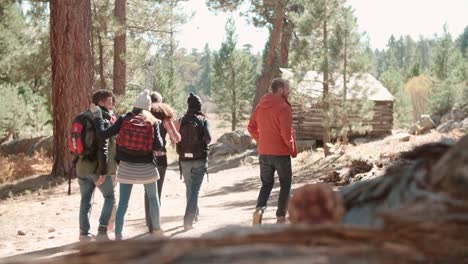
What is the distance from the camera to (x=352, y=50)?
17.9 meters

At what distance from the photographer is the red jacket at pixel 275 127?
648 centimetres

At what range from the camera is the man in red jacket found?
6480 millimetres

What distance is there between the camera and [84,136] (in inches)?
246

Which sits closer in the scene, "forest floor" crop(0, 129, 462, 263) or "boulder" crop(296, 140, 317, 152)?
"forest floor" crop(0, 129, 462, 263)

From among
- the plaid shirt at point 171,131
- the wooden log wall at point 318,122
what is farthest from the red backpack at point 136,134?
the wooden log wall at point 318,122

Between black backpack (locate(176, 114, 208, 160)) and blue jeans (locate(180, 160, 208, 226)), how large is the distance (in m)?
0.10

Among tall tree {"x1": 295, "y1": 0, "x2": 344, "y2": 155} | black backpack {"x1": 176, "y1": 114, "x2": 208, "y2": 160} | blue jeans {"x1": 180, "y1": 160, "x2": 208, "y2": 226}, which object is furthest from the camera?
tall tree {"x1": 295, "y1": 0, "x2": 344, "y2": 155}

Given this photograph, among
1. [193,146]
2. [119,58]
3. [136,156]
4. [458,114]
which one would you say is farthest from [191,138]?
[458,114]

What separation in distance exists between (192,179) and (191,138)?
1.92ft

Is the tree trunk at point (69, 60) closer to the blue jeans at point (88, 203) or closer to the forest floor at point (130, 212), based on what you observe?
the forest floor at point (130, 212)

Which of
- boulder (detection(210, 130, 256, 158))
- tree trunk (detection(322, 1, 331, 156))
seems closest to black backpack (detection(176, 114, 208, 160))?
tree trunk (detection(322, 1, 331, 156))

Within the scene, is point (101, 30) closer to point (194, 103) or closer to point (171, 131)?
point (194, 103)

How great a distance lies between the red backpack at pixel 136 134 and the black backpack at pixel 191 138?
98 centimetres

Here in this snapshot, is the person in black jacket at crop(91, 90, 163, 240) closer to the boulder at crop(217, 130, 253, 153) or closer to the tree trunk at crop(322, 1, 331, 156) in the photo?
the tree trunk at crop(322, 1, 331, 156)
